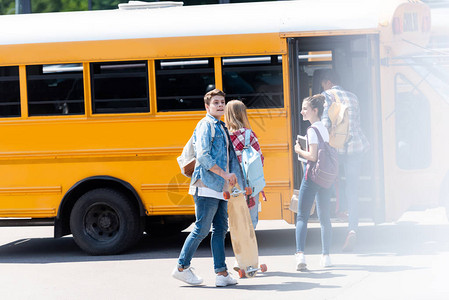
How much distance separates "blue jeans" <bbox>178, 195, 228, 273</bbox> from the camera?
268 inches

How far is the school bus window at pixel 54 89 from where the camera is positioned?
8.99 metres

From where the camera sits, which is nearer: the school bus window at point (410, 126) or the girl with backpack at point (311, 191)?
the girl with backpack at point (311, 191)

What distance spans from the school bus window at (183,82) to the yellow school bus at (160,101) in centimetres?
1

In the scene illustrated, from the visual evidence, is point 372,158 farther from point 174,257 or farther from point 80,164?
point 80,164

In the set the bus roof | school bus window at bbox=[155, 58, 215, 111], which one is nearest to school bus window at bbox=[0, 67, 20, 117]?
the bus roof

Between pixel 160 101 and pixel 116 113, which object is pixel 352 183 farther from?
pixel 116 113

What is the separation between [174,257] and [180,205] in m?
0.58

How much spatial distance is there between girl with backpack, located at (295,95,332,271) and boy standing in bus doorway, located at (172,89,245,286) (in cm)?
81

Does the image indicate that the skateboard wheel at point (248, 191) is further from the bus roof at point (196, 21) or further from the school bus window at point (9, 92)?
the school bus window at point (9, 92)

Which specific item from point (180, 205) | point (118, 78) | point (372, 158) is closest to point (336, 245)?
point (372, 158)

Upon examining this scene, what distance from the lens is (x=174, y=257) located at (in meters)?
8.84

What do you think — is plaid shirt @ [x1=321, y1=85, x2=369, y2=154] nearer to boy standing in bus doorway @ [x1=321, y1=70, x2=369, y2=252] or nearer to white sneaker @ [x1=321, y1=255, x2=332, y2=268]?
boy standing in bus doorway @ [x1=321, y1=70, x2=369, y2=252]

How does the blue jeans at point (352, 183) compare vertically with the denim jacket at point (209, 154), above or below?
below

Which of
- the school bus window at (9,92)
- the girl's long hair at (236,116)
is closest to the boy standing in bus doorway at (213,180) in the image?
the girl's long hair at (236,116)
